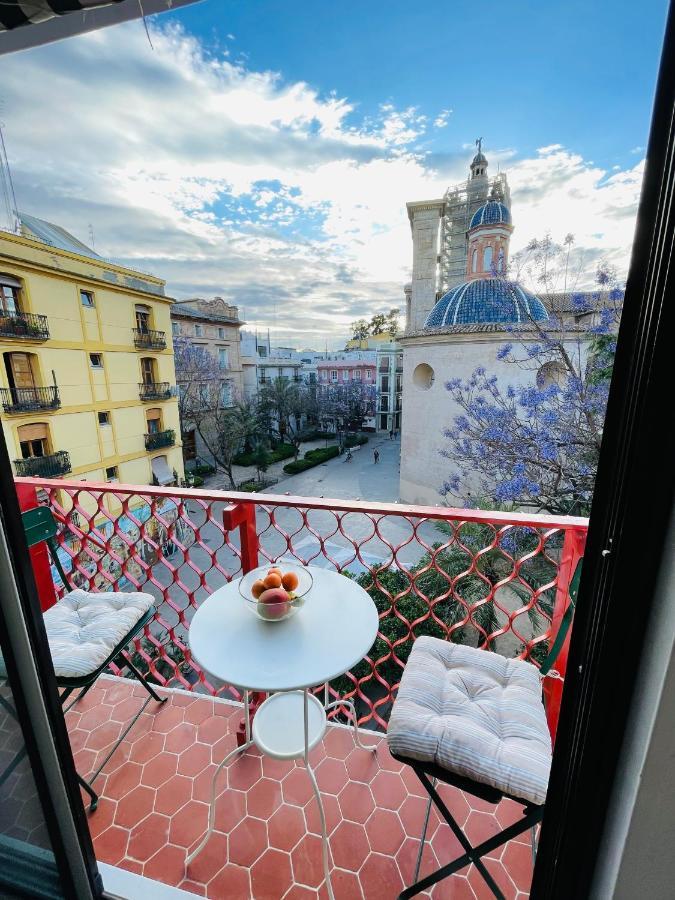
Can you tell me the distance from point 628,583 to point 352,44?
2624 mm

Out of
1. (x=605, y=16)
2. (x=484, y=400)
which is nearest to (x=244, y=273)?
(x=484, y=400)

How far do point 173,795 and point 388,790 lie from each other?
0.66m

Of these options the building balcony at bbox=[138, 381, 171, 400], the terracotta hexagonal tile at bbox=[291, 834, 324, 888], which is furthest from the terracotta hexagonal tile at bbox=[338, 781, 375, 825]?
the building balcony at bbox=[138, 381, 171, 400]

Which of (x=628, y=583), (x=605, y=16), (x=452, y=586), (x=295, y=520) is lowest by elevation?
(x=295, y=520)

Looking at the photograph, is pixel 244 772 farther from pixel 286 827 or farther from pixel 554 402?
pixel 554 402

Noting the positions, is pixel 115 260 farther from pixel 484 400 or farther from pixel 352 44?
pixel 484 400

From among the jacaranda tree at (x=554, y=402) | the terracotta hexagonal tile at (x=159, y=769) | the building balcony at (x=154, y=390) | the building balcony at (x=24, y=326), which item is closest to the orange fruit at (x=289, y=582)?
the terracotta hexagonal tile at (x=159, y=769)

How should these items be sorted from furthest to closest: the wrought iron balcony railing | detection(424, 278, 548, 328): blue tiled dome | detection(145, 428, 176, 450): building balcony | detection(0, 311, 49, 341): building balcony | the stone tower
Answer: the stone tower → detection(145, 428, 176, 450): building balcony → detection(424, 278, 548, 328): blue tiled dome → the wrought iron balcony railing → detection(0, 311, 49, 341): building balcony

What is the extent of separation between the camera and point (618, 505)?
47 centimetres

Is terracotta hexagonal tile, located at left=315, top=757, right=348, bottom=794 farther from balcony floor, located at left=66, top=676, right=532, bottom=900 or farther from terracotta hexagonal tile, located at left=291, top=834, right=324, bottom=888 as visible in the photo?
terracotta hexagonal tile, located at left=291, top=834, right=324, bottom=888

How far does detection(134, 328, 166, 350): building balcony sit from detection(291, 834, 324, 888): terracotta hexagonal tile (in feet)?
27.2

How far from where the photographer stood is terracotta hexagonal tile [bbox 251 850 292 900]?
95cm

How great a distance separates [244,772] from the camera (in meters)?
1.23

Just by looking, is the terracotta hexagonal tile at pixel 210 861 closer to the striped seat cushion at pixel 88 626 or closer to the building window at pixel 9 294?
the striped seat cushion at pixel 88 626
